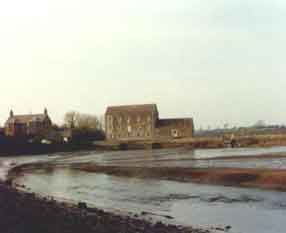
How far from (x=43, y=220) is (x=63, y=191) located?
793 inches

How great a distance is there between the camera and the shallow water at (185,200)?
23141 mm

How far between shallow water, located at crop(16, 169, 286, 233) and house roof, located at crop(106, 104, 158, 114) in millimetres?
100987

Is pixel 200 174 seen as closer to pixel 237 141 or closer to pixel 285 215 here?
pixel 285 215

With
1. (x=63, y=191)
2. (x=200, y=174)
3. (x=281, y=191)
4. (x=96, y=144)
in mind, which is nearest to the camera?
(x=281, y=191)

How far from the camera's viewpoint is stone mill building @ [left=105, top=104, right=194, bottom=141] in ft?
476

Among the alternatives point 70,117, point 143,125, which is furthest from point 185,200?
point 70,117

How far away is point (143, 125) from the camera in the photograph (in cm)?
14688

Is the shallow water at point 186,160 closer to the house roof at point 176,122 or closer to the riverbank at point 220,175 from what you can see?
the riverbank at point 220,175

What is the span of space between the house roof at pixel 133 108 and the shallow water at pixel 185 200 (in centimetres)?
10099

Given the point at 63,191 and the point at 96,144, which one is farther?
the point at 96,144

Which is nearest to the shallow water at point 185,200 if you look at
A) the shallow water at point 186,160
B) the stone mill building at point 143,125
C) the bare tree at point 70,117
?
the shallow water at point 186,160

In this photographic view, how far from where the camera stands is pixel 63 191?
3941 centimetres

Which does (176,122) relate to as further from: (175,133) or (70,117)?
(70,117)

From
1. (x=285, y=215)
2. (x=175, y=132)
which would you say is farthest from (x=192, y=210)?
(x=175, y=132)
